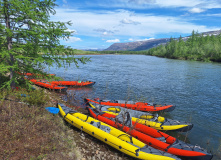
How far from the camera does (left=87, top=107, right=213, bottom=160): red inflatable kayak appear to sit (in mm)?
6934

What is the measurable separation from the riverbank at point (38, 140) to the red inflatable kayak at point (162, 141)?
1472 mm

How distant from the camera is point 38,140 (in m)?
5.82

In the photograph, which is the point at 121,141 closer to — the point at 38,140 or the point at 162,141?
the point at 162,141

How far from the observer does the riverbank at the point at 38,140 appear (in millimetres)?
5254

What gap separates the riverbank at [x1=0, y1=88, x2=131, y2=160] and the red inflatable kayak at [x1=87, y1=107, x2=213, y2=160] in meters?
1.47

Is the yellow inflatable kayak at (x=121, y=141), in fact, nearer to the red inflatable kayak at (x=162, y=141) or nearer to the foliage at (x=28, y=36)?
the red inflatable kayak at (x=162, y=141)

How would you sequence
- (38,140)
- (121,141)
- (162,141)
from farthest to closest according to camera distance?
(162,141) < (121,141) < (38,140)

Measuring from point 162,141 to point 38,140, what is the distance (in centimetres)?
585

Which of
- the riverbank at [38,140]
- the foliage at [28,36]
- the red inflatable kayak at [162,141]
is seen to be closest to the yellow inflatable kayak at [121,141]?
the riverbank at [38,140]

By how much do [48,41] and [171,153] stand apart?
30.8 ft

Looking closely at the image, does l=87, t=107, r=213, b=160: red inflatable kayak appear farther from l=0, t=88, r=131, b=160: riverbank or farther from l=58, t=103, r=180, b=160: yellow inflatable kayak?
l=0, t=88, r=131, b=160: riverbank

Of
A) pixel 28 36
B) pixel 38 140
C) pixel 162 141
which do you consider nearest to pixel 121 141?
pixel 162 141

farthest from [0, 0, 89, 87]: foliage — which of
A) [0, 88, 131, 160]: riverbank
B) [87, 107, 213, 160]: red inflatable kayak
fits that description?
[87, 107, 213, 160]: red inflatable kayak

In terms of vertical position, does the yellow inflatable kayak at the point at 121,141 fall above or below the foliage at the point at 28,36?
below
